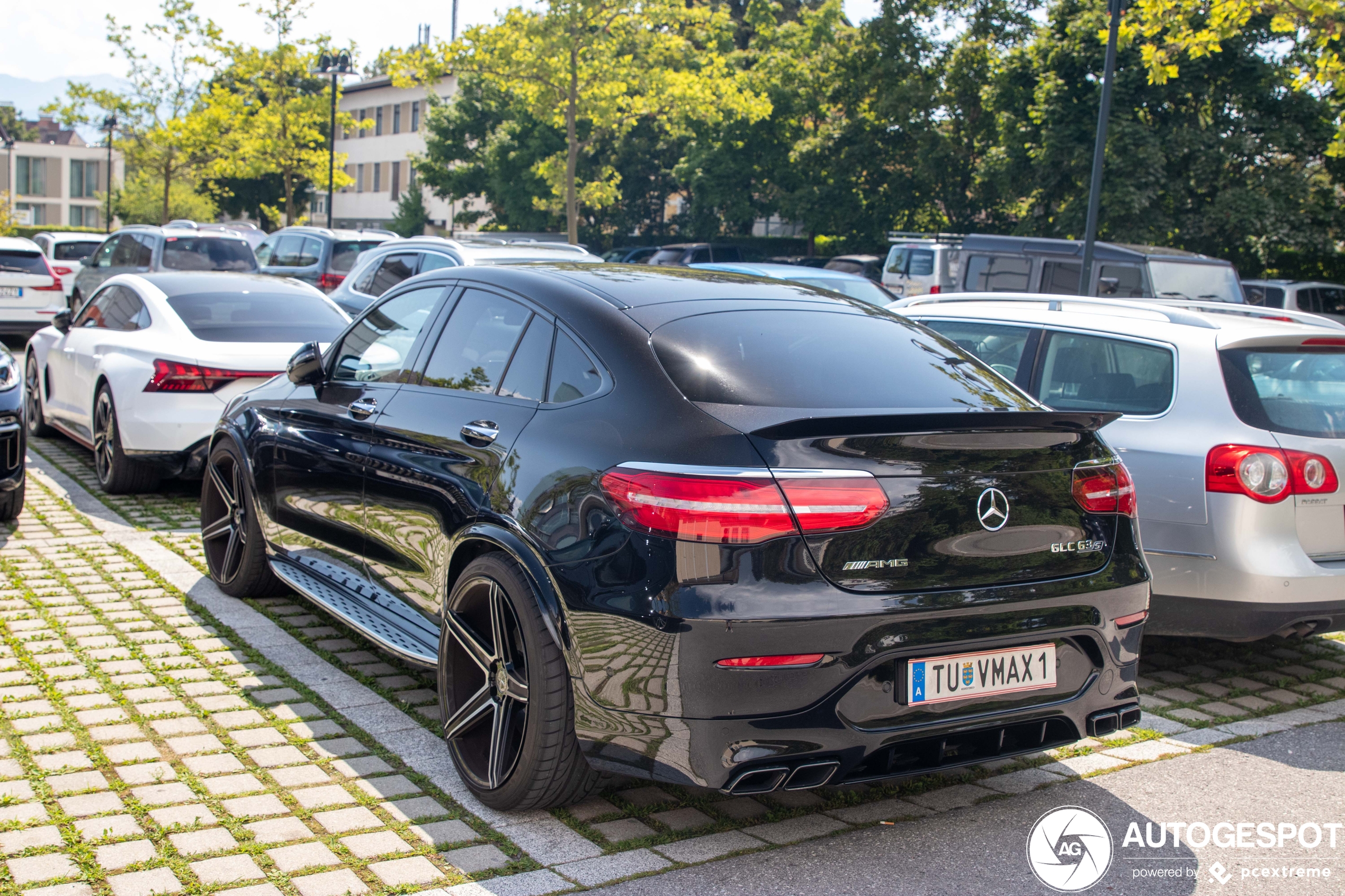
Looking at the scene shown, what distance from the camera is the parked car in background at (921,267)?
23.4 metres

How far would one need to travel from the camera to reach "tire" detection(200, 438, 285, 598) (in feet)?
19.7

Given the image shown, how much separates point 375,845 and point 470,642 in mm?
707

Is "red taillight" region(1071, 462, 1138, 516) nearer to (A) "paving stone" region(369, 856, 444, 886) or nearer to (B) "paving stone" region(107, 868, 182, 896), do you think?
(A) "paving stone" region(369, 856, 444, 886)

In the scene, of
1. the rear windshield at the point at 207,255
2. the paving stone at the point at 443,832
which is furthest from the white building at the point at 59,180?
the paving stone at the point at 443,832

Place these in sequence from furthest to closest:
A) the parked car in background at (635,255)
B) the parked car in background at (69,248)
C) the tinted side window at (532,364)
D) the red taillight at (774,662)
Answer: the parked car in background at (635,255)
the parked car in background at (69,248)
the tinted side window at (532,364)
the red taillight at (774,662)

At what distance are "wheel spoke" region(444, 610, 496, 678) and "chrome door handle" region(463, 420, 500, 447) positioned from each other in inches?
22.0

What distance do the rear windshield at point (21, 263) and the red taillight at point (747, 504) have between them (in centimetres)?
1791

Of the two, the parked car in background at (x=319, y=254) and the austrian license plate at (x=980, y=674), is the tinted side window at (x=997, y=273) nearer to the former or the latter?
the parked car in background at (x=319, y=254)

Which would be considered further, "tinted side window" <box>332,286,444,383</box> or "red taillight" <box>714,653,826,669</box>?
"tinted side window" <box>332,286,444,383</box>

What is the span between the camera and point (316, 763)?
415 centimetres

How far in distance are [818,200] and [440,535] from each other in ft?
119

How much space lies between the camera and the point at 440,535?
4.24 m

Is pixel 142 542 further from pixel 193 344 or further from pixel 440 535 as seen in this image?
pixel 440 535

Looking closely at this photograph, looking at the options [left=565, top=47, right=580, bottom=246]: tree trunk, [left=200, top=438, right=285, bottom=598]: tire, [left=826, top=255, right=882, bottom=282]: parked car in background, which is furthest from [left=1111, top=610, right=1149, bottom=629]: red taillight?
[left=565, top=47, right=580, bottom=246]: tree trunk
